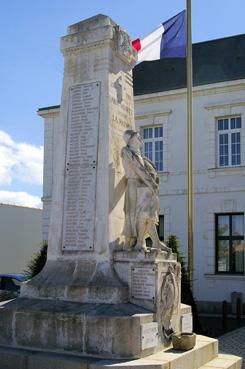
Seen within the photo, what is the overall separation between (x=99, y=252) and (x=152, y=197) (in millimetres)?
996

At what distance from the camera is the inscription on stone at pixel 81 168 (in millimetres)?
7531

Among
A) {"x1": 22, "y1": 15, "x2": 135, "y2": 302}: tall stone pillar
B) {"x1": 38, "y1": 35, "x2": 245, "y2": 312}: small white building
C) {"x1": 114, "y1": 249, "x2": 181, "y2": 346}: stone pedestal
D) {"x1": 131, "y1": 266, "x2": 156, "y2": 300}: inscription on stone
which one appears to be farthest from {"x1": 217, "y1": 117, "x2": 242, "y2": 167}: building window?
{"x1": 131, "y1": 266, "x2": 156, "y2": 300}: inscription on stone

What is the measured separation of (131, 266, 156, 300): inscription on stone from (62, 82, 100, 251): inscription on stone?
706 millimetres

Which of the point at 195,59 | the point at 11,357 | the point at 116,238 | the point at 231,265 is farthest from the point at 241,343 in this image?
the point at 195,59

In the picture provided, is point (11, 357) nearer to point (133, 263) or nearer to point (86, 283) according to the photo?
point (86, 283)

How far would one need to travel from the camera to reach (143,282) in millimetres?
7102

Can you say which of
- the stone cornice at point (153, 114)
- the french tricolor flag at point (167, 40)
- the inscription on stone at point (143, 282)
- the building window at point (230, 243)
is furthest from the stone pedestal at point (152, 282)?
the stone cornice at point (153, 114)

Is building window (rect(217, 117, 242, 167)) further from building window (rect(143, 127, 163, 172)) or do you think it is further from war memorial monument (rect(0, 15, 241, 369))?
war memorial monument (rect(0, 15, 241, 369))

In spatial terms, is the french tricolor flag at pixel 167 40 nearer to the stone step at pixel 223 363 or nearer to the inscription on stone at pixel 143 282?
the inscription on stone at pixel 143 282

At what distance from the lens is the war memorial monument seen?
6.60m

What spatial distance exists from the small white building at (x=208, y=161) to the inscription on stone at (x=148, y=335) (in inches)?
517

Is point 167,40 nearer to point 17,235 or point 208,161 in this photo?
point 208,161

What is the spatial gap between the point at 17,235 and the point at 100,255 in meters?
21.7

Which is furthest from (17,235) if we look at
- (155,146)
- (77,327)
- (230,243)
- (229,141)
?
(77,327)
